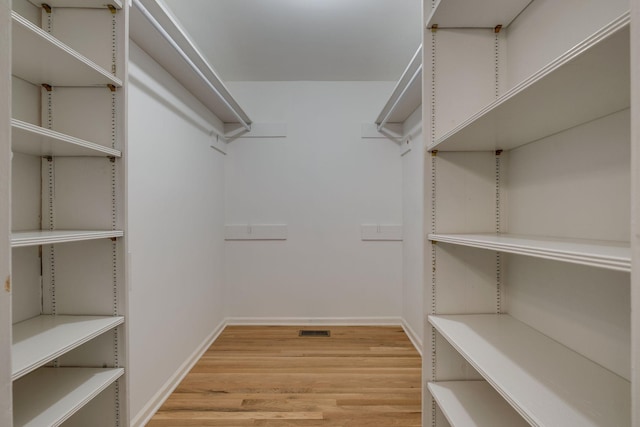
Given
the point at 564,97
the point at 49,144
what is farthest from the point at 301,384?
the point at 564,97

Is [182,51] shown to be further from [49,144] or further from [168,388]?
[168,388]

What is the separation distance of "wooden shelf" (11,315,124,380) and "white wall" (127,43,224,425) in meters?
0.24

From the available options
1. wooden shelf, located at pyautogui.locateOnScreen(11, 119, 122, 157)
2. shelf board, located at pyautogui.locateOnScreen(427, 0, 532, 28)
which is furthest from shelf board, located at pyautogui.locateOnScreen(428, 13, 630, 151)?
wooden shelf, located at pyautogui.locateOnScreen(11, 119, 122, 157)

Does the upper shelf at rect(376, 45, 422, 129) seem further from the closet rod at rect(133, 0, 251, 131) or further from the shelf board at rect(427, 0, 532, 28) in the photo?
the closet rod at rect(133, 0, 251, 131)

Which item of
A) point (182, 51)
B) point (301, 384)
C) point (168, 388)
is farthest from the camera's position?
point (301, 384)

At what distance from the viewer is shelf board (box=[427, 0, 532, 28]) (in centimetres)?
135

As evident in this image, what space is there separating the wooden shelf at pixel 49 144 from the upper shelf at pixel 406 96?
1.77 m

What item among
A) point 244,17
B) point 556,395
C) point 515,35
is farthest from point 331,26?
point 556,395

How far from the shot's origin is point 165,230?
2193mm

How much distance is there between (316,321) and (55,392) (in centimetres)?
256

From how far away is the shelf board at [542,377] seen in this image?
0.82 m

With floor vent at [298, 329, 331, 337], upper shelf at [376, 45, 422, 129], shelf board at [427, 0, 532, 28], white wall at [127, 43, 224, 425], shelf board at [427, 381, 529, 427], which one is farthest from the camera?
floor vent at [298, 329, 331, 337]

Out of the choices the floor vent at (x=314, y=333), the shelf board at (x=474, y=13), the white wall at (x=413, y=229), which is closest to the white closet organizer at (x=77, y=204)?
the shelf board at (x=474, y=13)

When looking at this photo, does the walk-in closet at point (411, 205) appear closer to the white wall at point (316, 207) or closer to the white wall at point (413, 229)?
the white wall at point (413, 229)
